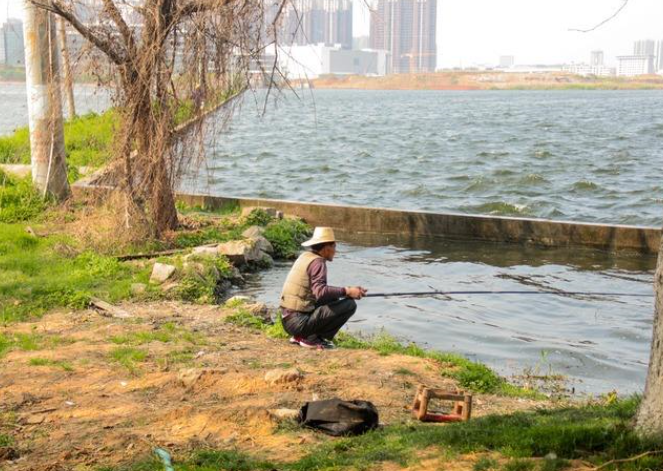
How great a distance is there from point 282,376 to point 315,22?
5934 mm

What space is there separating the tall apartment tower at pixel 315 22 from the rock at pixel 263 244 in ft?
11.3

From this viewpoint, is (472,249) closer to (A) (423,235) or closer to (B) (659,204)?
(A) (423,235)

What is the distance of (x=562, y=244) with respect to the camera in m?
17.0

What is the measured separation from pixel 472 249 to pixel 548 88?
424ft

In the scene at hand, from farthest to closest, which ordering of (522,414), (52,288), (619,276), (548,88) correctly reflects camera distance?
(548,88) < (619,276) < (52,288) < (522,414)

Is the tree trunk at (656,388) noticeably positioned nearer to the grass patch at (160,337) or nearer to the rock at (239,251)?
the grass patch at (160,337)

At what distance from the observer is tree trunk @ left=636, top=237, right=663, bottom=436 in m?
5.41

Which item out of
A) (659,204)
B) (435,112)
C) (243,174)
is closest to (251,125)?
(435,112)

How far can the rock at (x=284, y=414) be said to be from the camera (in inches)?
273

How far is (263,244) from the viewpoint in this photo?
608 inches

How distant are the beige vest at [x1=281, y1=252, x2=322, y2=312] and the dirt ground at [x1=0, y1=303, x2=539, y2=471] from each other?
443 millimetres

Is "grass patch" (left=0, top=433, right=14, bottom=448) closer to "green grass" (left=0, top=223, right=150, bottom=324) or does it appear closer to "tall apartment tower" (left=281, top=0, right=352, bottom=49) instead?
"green grass" (left=0, top=223, right=150, bottom=324)

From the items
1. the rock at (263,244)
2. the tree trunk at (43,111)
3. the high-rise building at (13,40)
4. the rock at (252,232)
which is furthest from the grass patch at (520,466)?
the high-rise building at (13,40)

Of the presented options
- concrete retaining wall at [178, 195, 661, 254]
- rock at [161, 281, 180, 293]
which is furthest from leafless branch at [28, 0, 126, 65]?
concrete retaining wall at [178, 195, 661, 254]
